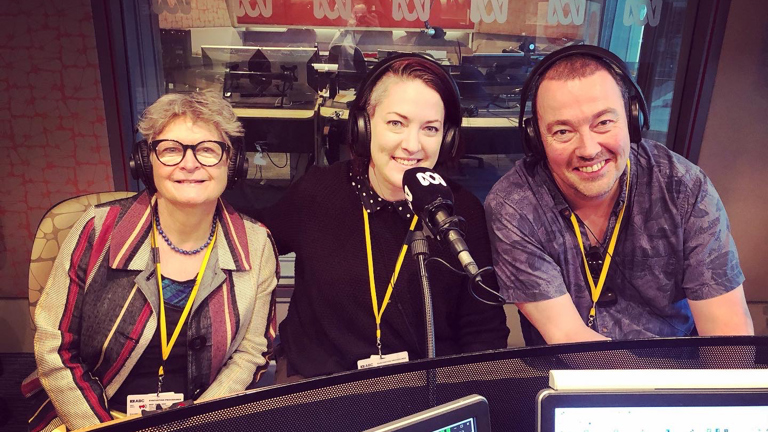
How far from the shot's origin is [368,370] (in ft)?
2.61

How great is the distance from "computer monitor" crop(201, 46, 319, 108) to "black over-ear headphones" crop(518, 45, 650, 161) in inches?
68.5

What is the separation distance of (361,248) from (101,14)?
190cm

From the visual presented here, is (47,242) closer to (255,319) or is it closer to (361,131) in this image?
(255,319)

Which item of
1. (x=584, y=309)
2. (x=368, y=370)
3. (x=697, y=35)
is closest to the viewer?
(x=368, y=370)

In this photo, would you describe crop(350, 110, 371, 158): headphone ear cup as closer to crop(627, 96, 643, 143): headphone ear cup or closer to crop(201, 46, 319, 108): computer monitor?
crop(627, 96, 643, 143): headphone ear cup

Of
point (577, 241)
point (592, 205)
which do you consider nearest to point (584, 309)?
point (577, 241)

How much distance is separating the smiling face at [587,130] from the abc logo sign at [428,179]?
0.64 metres

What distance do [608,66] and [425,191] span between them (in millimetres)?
891

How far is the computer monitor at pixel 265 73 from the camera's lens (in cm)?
306

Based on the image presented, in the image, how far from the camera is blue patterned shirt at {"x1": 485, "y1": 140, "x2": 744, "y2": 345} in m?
1.59

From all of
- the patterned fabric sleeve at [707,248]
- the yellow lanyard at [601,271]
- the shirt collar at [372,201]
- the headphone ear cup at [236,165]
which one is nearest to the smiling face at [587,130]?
the yellow lanyard at [601,271]

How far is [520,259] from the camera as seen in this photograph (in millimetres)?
1569

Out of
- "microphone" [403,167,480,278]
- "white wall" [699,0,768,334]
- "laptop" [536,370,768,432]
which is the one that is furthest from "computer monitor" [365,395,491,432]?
"white wall" [699,0,768,334]

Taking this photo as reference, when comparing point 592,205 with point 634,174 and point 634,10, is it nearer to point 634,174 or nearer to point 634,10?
point 634,174
